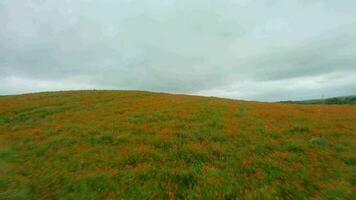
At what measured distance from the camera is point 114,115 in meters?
16.3

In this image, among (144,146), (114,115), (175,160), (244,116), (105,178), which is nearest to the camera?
(105,178)

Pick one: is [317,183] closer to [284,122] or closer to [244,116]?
[284,122]

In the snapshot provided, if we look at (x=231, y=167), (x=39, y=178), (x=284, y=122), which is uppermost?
(x=284, y=122)

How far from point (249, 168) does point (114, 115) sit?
1180cm

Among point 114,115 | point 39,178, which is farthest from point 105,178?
point 114,115

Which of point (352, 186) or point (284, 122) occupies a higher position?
point (284, 122)

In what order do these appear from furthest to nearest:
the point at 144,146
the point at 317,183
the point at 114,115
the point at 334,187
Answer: the point at 114,115
the point at 144,146
the point at 317,183
the point at 334,187

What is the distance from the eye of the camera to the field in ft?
20.4

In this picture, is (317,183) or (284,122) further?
(284,122)

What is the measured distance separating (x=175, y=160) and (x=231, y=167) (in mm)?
2213

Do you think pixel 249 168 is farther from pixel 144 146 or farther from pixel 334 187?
pixel 144 146

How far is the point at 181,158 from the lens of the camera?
856 cm

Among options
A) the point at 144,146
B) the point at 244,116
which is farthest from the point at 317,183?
the point at 244,116

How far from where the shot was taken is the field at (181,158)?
6.23 meters
